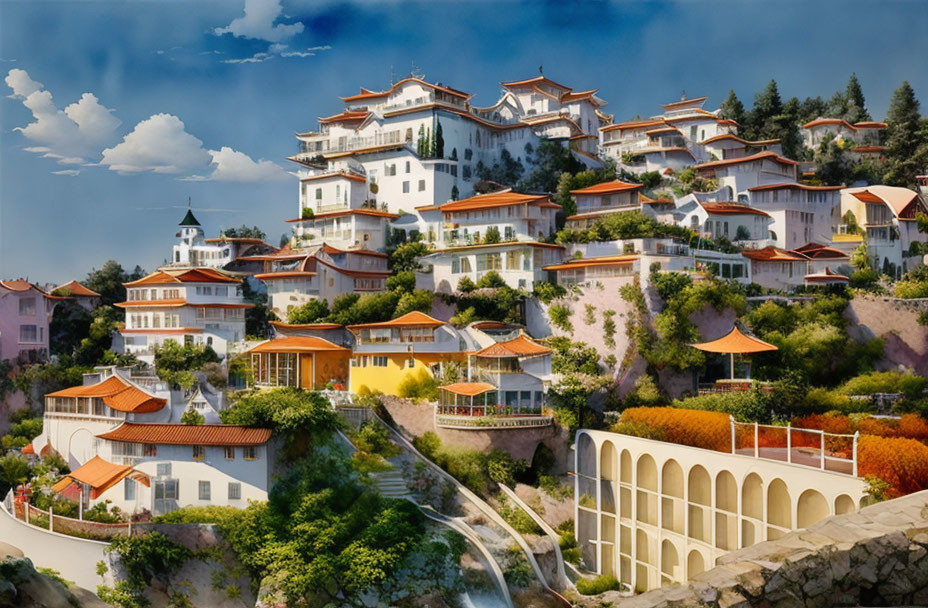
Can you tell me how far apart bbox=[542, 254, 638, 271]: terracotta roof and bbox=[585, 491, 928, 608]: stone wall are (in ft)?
55.2

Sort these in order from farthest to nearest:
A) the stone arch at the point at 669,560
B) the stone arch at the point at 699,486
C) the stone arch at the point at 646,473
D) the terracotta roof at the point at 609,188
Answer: the terracotta roof at the point at 609,188 < the stone arch at the point at 646,473 < the stone arch at the point at 669,560 < the stone arch at the point at 699,486

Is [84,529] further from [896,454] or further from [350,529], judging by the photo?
[896,454]

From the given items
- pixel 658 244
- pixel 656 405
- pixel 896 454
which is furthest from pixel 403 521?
pixel 658 244

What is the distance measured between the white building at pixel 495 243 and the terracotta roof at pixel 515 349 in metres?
6.26

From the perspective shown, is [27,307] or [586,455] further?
[27,307]

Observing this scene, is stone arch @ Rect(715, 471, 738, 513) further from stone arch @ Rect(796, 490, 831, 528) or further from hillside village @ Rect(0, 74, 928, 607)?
stone arch @ Rect(796, 490, 831, 528)

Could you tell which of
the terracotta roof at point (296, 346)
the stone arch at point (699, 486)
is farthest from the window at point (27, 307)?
the stone arch at point (699, 486)

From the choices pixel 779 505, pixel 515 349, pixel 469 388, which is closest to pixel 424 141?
pixel 515 349

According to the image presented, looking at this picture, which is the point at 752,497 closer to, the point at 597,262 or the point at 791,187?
the point at 597,262

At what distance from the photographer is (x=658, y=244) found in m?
37.7

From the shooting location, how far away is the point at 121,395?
102 ft

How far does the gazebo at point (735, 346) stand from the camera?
32350mm

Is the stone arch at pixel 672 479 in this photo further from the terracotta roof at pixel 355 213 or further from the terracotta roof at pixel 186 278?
the terracotta roof at pixel 355 213

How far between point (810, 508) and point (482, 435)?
1086cm
